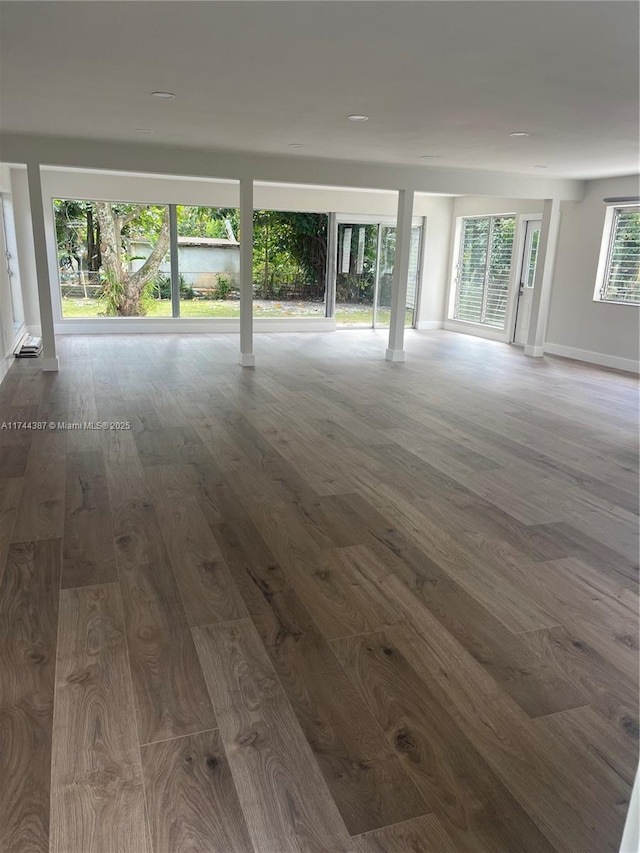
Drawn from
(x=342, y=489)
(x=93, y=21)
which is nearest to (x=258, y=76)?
(x=93, y=21)

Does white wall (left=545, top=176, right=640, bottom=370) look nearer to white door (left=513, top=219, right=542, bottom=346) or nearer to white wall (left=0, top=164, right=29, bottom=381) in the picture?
white door (left=513, top=219, right=542, bottom=346)

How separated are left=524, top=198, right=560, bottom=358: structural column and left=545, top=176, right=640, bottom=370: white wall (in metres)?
0.17

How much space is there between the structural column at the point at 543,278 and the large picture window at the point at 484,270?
1286mm

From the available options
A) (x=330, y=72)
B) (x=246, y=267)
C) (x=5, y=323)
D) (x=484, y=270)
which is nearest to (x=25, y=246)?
(x=5, y=323)

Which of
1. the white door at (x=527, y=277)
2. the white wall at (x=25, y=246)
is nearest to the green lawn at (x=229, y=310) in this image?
the white wall at (x=25, y=246)

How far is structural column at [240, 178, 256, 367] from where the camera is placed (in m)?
7.13

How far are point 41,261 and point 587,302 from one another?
721 cm

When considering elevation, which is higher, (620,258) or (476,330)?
(620,258)

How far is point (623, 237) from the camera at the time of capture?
8133mm

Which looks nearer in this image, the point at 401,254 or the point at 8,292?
the point at 8,292

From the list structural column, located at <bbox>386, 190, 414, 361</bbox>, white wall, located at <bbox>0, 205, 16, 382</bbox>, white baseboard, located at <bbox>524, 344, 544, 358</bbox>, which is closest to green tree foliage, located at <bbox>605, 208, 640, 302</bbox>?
white baseboard, located at <bbox>524, 344, 544, 358</bbox>

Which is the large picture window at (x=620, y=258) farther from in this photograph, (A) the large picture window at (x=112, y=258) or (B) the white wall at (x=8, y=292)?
(B) the white wall at (x=8, y=292)

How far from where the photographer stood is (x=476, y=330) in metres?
11.2

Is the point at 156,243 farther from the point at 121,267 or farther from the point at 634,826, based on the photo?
the point at 634,826
